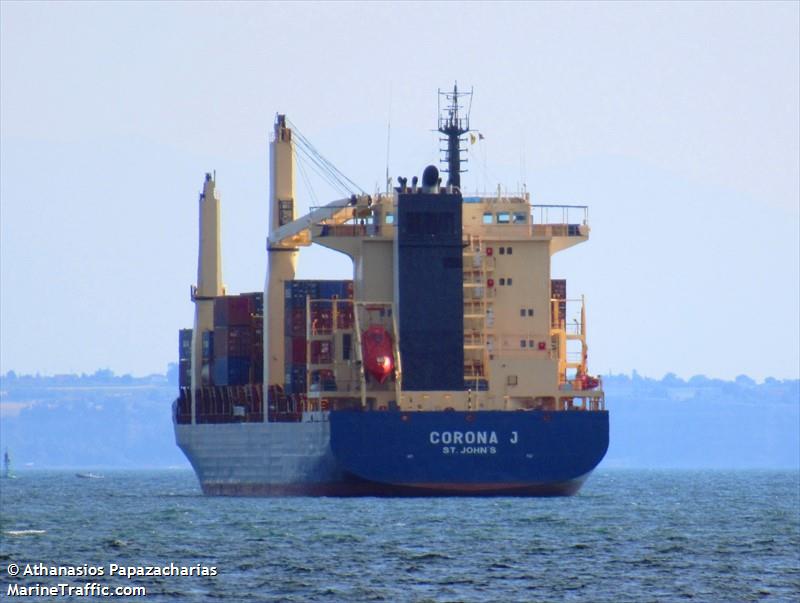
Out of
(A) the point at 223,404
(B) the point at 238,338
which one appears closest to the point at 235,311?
(B) the point at 238,338

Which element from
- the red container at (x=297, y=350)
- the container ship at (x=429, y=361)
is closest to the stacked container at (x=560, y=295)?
the container ship at (x=429, y=361)

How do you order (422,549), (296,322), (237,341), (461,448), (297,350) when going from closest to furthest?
(422,549), (461,448), (297,350), (296,322), (237,341)

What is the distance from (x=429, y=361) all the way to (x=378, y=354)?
6.00ft

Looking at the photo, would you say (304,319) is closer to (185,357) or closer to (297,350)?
(297,350)

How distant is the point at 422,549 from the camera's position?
56.1 meters

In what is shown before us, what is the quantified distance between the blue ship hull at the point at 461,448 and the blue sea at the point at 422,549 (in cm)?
91

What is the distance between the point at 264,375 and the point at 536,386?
503 inches

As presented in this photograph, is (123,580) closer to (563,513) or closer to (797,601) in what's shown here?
(797,601)

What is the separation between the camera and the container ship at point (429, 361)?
75750 millimetres

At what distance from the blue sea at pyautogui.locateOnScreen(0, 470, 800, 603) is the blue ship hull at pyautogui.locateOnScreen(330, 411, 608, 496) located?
0.91 m

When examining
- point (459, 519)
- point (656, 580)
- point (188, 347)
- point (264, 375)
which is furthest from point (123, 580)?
point (188, 347)

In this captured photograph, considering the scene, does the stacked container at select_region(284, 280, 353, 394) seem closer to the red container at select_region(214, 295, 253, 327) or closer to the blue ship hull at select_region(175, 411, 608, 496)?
the blue ship hull at select_region(175, 411, 608, 496)

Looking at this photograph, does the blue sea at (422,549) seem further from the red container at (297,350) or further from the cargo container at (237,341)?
the cargo container at (237,341)

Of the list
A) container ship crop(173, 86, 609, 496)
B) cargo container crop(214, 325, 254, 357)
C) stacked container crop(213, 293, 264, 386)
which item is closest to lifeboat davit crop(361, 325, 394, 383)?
container ship crop(173, 86, 609, 496)
